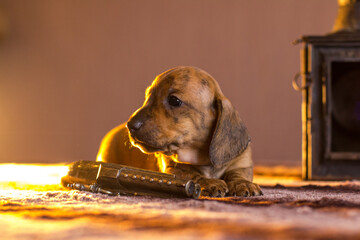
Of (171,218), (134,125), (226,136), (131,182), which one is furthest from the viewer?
(226,136)

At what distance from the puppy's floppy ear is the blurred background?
11.2ft

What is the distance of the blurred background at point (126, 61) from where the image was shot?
5512mm

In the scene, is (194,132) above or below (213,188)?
above

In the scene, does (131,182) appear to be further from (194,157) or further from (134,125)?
(194,157)

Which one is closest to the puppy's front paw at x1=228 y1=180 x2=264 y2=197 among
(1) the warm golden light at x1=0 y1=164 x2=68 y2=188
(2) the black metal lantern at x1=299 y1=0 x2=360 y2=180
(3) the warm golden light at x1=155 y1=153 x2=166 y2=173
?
(3) the warm golden light at x1=155 y1=153 x2=166 y2=173

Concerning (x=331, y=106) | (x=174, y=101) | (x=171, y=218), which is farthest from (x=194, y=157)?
(x=331, y=106)

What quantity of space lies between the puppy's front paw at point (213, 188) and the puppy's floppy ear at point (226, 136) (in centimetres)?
11

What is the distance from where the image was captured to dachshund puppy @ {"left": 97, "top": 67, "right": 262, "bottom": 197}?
1.91m

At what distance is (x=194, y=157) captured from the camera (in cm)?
204

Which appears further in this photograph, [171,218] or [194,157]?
[194,157]

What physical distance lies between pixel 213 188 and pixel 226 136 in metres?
0.27

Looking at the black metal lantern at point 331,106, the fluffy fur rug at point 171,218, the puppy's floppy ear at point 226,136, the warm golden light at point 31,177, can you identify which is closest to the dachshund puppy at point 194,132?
the puppy's floppy ear at point 226,136

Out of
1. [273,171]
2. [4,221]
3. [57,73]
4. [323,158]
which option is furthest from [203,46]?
[4,221]

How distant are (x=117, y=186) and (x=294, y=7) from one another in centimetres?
434
